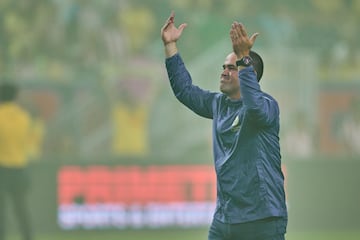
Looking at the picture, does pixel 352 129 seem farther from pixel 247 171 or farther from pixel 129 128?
pixel 247 171

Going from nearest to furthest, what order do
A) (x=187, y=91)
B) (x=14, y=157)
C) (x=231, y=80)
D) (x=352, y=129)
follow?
(x=231, y=80) → (x=187, y=91) → (x=14, y=157) → (x=352, y=129)

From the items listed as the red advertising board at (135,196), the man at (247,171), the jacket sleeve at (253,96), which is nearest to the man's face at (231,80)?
the man at (247,171)

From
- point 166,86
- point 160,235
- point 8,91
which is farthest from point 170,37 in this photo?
point 160,235

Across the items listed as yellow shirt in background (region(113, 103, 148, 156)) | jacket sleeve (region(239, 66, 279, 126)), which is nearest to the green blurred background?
yellow shirt in background (region(113, 103, 148, 156))

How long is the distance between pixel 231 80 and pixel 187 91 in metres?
0.43

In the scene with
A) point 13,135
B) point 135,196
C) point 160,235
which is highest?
point 13,135

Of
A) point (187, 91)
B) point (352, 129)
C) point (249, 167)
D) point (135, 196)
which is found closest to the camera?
point (249, 167)

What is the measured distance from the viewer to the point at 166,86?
36.4ft

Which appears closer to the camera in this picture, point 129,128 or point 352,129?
point 129,128

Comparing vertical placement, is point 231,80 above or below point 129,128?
below

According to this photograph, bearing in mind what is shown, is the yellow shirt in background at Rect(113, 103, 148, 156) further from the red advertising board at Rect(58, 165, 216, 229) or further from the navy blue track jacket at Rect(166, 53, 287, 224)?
the navy blue track jacket at Rect(166, 53, 287, 224)

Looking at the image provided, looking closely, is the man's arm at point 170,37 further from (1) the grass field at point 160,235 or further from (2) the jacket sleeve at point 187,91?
(1) the grass field at point 160,235

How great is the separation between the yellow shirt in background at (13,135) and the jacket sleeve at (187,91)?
480 cm

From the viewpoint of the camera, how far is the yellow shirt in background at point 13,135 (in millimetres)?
10180
